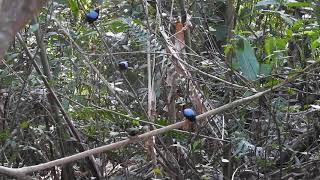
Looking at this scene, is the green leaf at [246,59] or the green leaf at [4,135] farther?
the green leaf at [4,135]

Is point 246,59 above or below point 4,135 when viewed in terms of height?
above

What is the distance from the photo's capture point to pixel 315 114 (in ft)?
7.92

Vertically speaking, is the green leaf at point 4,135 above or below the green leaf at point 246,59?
below

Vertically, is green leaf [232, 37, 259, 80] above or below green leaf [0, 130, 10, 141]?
above

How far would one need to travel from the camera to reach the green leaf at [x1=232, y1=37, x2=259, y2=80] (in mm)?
2012

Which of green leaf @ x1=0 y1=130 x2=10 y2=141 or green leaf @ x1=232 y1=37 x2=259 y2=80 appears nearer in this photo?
green leaf @ x1=232 y1=37 x2=259 y2=80

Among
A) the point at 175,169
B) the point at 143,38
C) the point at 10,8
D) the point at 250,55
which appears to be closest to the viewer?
the point at 10,8

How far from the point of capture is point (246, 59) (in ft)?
6.63

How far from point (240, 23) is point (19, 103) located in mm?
1188

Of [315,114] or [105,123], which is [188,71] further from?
[315,114]

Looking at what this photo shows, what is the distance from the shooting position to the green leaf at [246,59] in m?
2.01

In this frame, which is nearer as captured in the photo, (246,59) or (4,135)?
(246,59)

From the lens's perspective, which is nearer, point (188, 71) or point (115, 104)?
point (188, 71)

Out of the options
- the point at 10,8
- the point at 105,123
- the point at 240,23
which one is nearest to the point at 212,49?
the point at 240,23
